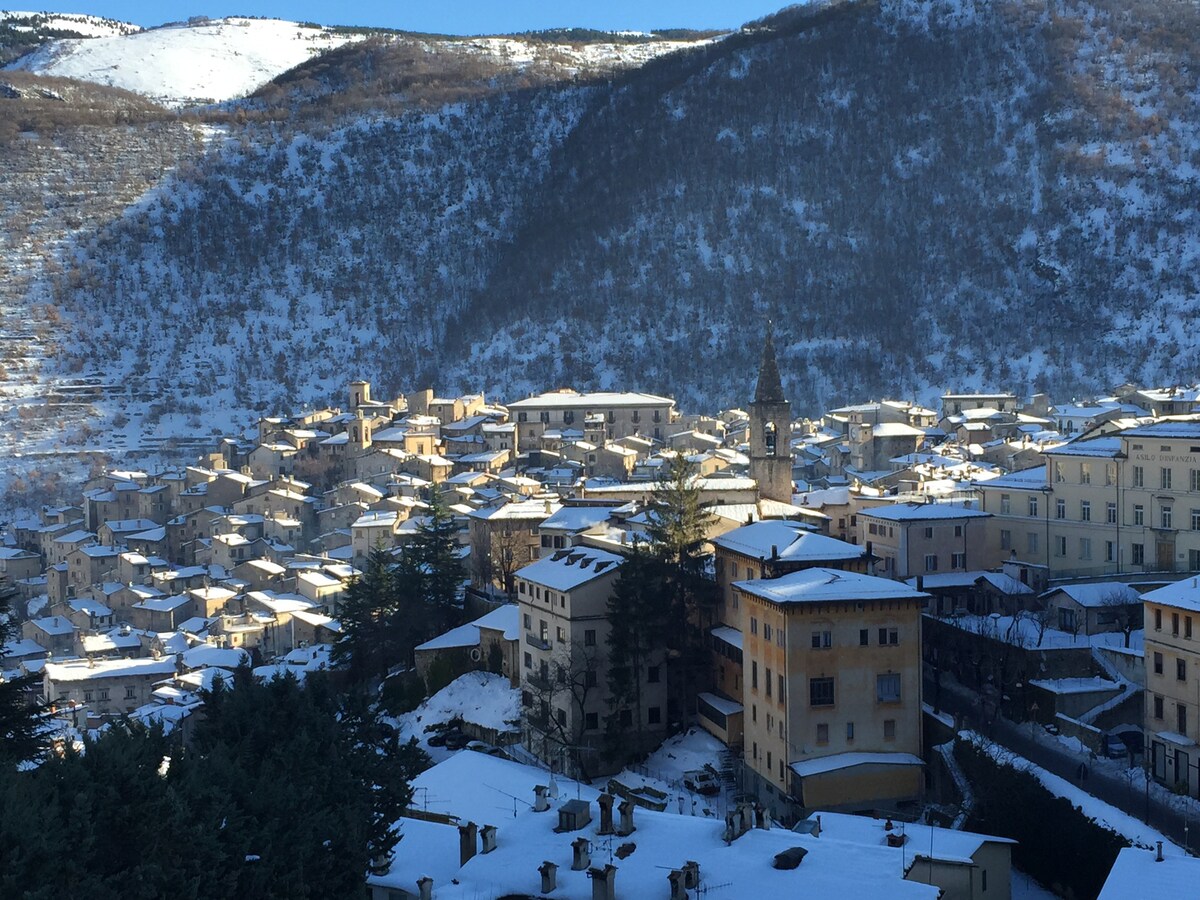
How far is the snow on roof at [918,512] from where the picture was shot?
1618 inches

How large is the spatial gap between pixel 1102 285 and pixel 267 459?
78.7 meters

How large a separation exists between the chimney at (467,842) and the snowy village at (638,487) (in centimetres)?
13

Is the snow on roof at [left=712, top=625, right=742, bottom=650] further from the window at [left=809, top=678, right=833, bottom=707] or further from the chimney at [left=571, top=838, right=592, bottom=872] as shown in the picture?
the chimney at [left=571, top=838, right=592, bottom=872]

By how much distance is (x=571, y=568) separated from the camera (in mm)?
37531

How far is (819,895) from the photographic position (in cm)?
2188

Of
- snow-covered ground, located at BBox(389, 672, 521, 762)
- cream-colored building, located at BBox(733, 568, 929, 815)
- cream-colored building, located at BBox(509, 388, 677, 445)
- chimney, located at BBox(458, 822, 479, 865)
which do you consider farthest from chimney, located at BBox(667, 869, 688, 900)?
cream-colored building, located at BBox(509, 388, 677, 445)

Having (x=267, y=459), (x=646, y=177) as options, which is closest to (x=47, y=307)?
(x=646, y=177)

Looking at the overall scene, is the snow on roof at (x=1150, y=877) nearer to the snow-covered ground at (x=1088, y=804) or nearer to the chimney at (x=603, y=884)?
the snow-covered ground at (x=1088, y=804)

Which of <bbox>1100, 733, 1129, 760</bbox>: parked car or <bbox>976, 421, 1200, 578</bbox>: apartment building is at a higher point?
<bbox>976, 421, 1200, 578</bbox>: apartment building

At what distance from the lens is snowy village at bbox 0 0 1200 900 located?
81.4 ft

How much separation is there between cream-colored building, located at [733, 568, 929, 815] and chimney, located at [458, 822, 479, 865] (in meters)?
7.48

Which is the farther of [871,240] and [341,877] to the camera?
[871,240]

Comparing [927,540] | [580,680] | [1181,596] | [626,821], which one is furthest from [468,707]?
[1181,596]

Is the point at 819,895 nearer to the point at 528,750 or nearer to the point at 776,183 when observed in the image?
the point at 528,750
